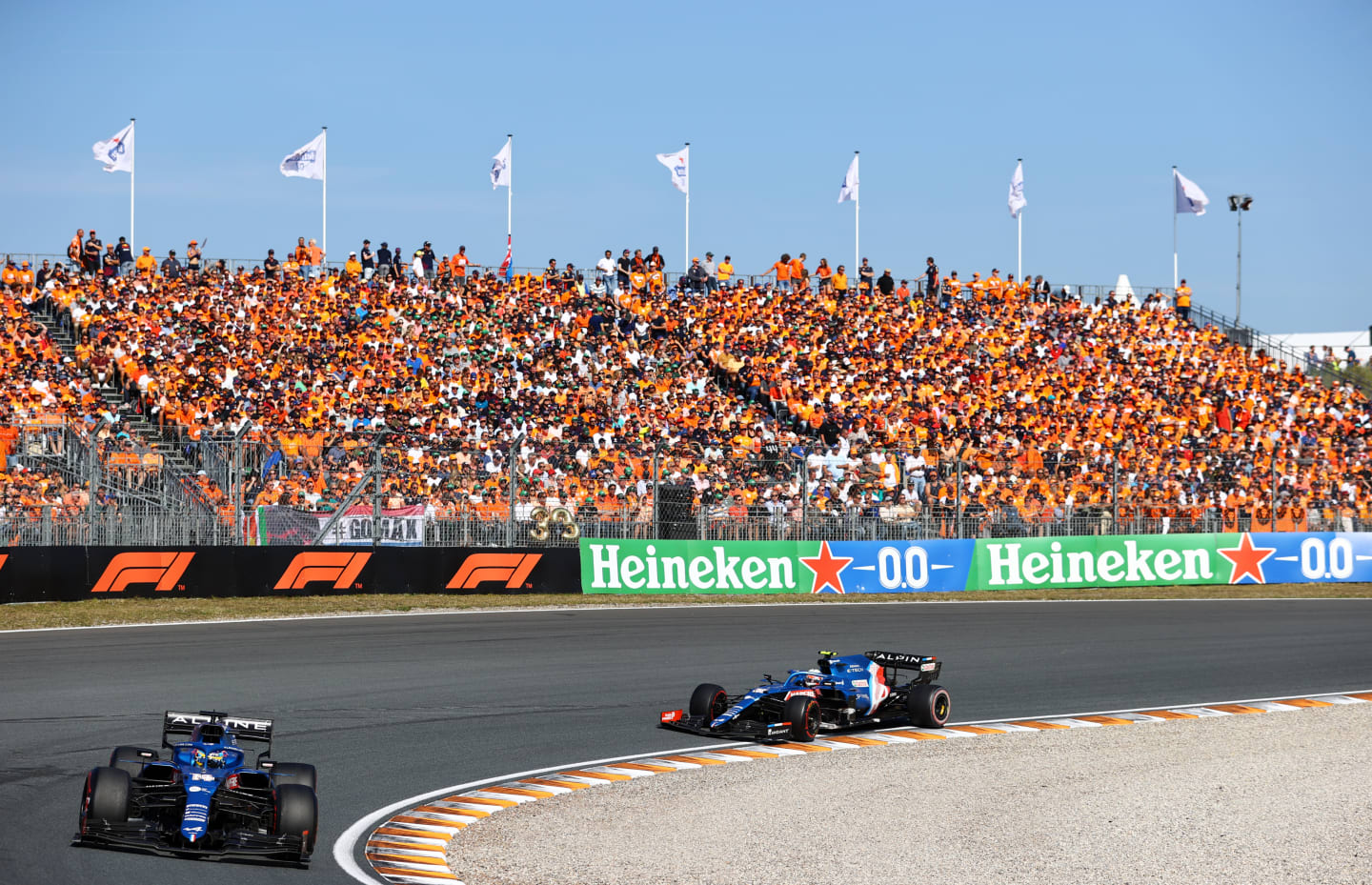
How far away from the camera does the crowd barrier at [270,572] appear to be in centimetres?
2284

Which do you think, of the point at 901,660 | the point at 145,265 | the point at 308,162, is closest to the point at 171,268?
the point at 145,265

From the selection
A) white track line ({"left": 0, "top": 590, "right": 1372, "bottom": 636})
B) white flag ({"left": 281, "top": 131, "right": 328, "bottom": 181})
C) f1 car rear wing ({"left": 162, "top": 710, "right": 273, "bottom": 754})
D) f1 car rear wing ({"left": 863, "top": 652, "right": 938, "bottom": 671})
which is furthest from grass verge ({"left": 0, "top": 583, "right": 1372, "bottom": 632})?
white flag ({"left": 281, "top": 131, "right": 328, "bottom": 181})

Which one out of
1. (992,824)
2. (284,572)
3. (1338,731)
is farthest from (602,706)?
(284,572)

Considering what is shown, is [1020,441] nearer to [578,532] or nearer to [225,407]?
[578,532]

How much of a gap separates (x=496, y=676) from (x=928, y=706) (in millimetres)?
4914

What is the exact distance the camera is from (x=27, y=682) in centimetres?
1531

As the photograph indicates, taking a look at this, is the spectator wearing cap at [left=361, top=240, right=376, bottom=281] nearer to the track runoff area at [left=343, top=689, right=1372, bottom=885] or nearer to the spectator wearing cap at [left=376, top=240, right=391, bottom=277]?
the spectator wearing cap at [left=376, top=240, right=391, bottom=277]

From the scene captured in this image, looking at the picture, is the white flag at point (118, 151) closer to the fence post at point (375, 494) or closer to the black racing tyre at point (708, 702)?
the fence post at point (375, 494)

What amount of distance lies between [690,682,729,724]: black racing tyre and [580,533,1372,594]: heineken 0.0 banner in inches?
513

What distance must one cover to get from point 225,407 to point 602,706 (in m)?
17.8

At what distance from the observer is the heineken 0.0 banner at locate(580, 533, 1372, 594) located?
88.6 ft

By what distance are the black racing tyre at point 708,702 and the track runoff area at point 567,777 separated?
338mm

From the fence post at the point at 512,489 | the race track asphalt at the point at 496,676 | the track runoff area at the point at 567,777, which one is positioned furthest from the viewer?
the fence post at the point at 512,489

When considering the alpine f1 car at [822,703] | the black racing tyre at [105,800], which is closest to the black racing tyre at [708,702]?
the alpine f1 car at [822,703]
